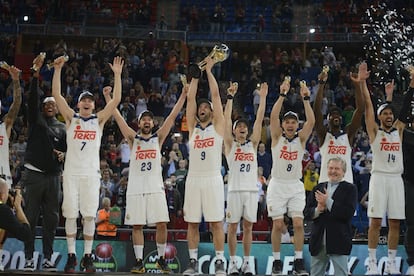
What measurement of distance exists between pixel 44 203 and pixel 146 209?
1.58 m

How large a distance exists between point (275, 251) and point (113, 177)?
5.86 m

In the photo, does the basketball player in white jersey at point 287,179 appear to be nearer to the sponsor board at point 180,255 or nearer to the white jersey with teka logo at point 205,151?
the white jersey with teka logo at point 205,151

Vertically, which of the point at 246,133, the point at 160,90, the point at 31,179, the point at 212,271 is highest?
the point at 160,90

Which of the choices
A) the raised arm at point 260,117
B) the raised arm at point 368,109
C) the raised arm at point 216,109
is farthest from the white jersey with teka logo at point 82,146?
the raised arm at point 368,109

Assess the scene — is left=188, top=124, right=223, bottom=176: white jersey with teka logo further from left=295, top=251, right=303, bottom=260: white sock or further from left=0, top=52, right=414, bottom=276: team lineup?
left=295, top=251, right=303, bottom=260: white sock

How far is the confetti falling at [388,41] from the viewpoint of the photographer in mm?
19672

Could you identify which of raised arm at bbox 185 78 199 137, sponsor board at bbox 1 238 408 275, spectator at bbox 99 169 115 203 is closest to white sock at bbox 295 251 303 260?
raised arm at bbox 185 78 199 137

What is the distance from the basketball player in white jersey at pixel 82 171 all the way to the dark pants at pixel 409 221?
4.69 metres

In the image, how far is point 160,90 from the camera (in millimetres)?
21641

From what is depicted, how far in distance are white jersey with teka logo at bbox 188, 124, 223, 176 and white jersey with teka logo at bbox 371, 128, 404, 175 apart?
2467 millimetres

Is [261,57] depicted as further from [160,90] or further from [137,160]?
[137,160]

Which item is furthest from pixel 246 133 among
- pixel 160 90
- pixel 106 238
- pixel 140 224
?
pixel 160 90

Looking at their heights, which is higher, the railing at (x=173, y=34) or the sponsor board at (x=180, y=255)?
the railing at (x=173, y=34)

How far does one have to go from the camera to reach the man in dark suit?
29.0 feet
